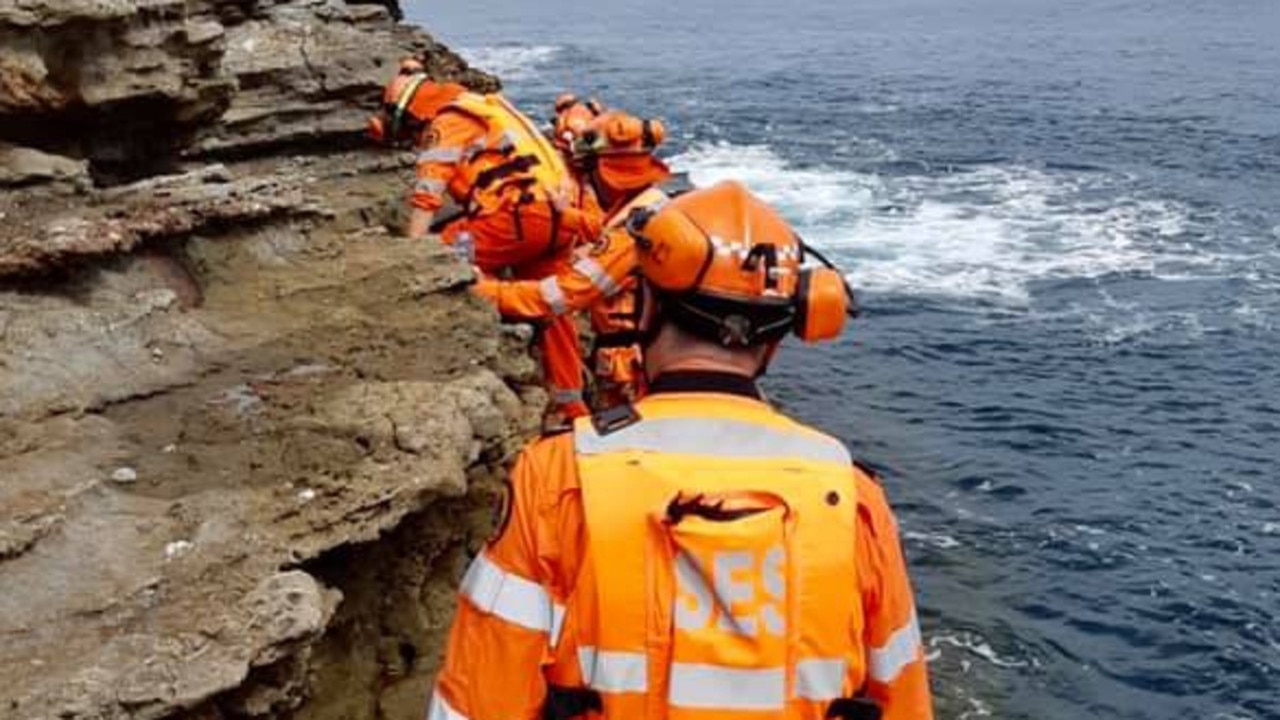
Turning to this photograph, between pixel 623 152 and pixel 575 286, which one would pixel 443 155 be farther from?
pixel 575 286

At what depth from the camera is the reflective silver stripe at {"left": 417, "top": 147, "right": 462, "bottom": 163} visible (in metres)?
10.7

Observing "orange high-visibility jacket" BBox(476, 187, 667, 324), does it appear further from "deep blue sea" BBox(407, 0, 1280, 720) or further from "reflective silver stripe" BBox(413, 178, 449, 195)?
"deep blue sea" BBox(407, 0, 1280, 720)

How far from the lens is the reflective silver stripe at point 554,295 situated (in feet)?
32.8

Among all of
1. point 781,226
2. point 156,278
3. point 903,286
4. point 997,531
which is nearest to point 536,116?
point 903,286

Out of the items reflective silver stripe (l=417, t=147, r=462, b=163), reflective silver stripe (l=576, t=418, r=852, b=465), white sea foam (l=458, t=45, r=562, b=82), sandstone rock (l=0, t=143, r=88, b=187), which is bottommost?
white sea foam (l=458, t=45, r=562, b=82)

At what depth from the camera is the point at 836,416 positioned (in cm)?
1816

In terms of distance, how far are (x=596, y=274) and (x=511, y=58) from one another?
3894cm

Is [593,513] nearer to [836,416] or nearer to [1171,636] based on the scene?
[1171,636]

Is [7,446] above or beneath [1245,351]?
above

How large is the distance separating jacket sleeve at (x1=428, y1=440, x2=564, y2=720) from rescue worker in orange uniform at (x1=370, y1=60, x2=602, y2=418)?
6181 millimetres

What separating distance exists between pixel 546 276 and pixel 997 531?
5809 mm

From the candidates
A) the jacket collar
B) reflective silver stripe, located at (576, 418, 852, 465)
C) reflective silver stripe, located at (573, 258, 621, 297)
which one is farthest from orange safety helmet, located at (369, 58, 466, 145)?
reflective silver stripe, located at (576, 418, 852, 465)

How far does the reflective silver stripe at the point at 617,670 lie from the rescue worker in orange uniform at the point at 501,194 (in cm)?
637

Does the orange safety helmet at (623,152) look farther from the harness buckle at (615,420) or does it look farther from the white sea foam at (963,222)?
the white sea foam at (963,222)
